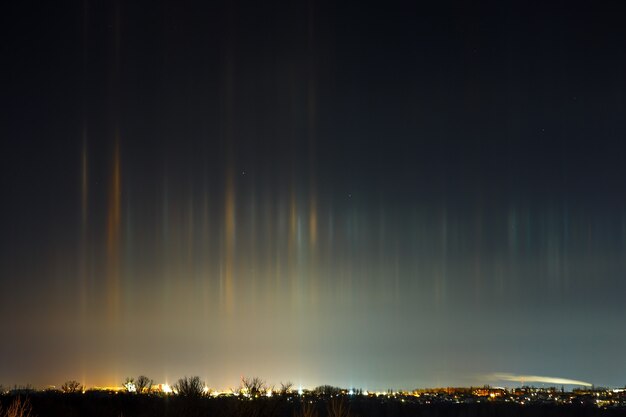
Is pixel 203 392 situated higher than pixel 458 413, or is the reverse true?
pixel 203 392

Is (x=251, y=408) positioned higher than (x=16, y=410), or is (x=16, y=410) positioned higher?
(x=16, y=410)

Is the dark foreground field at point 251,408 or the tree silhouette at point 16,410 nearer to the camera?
the tree silhouette at point 16,410

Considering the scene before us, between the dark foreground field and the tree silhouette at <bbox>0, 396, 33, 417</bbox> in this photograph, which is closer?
the tree silhouette at <bbox>0, 396, 33, 417</bbox>

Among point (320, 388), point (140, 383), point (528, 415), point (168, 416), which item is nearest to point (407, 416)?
point (528, 415)

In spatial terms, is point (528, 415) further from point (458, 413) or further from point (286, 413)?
point (286, 413)

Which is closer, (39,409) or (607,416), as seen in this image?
(39,409)

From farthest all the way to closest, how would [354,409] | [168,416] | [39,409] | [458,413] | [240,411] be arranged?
[458,413], [354,409], [39,409], [168,416], [240,411]

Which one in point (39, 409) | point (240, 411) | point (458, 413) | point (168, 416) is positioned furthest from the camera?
point (458, 413)

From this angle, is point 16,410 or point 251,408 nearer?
point 16,410
